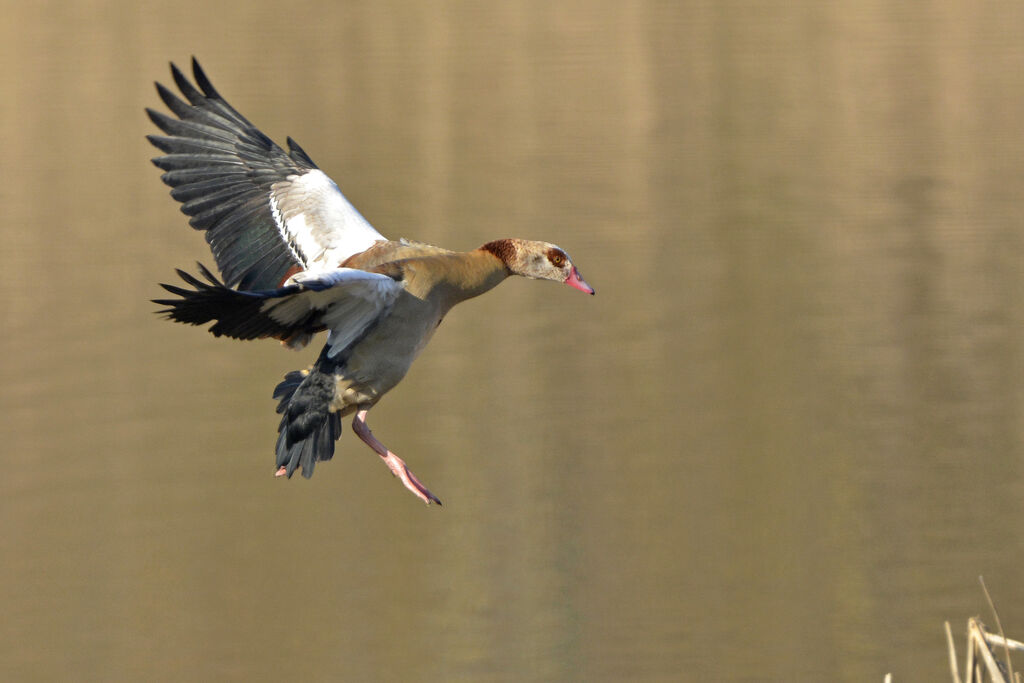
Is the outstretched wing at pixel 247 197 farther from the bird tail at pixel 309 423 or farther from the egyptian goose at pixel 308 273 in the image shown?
the bird tail at pixel 309 423

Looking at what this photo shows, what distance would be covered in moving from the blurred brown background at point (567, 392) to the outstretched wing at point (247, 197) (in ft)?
9.34

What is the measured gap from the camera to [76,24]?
24953 millimetres

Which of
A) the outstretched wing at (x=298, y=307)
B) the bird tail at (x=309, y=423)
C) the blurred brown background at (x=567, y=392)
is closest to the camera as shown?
the outstretched wing at (x=298, y=307)

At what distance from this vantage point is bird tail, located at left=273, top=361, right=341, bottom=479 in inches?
274

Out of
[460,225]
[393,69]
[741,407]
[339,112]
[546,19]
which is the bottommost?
[741,407]

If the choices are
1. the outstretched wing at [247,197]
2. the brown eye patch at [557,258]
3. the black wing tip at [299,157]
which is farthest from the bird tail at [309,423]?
the black wing tip at [299,157]

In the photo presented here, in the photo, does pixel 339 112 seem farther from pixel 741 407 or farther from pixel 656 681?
pixel 656 681

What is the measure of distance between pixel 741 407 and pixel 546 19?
49.0 feet

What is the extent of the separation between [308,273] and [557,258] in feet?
4.05

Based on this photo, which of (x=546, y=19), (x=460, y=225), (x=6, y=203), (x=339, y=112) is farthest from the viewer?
(x=546, y=19)

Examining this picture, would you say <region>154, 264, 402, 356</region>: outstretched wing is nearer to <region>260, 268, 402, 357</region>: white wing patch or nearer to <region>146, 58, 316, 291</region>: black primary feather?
<region>260, 268, 402, 357</region>: white wing patch

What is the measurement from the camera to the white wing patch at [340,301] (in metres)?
6.46

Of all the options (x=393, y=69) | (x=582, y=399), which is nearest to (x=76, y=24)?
(x=393, y=69)

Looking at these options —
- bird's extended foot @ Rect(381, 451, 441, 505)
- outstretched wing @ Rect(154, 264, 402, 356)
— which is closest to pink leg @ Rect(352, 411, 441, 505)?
bird's extended foot @ Rect(381, 451, 441, 505)
